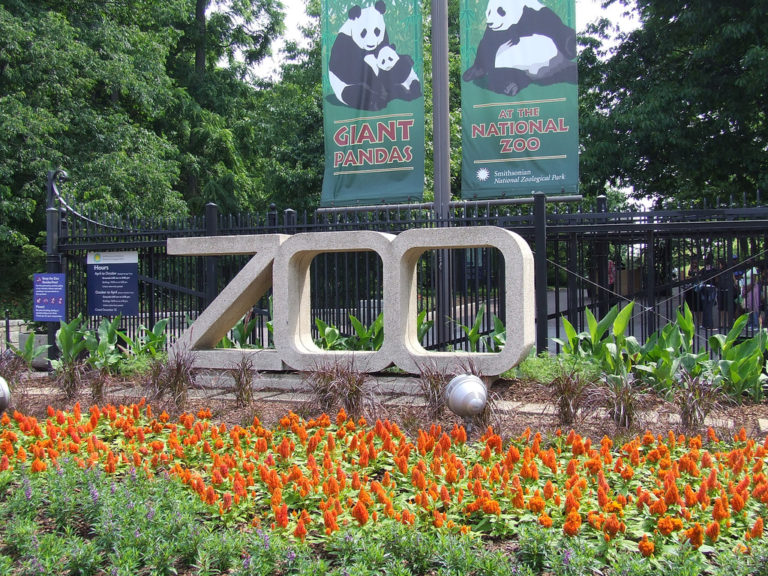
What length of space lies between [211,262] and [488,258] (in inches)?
146

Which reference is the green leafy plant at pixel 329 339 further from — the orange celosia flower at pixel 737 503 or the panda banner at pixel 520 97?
the orange celosia flower at pixel 737 503

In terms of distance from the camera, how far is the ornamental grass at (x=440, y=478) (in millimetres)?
3547

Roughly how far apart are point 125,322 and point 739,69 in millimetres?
16191

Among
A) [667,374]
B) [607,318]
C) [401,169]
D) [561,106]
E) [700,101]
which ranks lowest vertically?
[667,374]

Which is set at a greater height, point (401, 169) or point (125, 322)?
point (401, 169)

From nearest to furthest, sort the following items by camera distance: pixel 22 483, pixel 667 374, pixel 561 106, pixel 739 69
→ pixel 22 483 → pixel 667 374 → pixel 561 106 → pixel 739 69

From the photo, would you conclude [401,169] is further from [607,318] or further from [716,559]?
[716,559]

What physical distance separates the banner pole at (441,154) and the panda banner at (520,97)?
0.29 metres

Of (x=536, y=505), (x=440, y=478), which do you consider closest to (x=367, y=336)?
(x=440, y=478)

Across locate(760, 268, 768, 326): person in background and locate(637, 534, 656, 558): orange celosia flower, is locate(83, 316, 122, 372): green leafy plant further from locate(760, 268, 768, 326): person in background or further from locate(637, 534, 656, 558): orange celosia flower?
locate(760, 268, 768, 326): person in background

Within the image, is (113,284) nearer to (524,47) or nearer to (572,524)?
(524,47)

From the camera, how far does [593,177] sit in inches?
774

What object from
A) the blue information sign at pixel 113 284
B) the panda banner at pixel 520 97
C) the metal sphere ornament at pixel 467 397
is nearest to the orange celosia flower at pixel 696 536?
the metal sphere ornament at pixel 467 397

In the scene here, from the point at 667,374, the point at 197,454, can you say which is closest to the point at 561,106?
the point at 667,374
